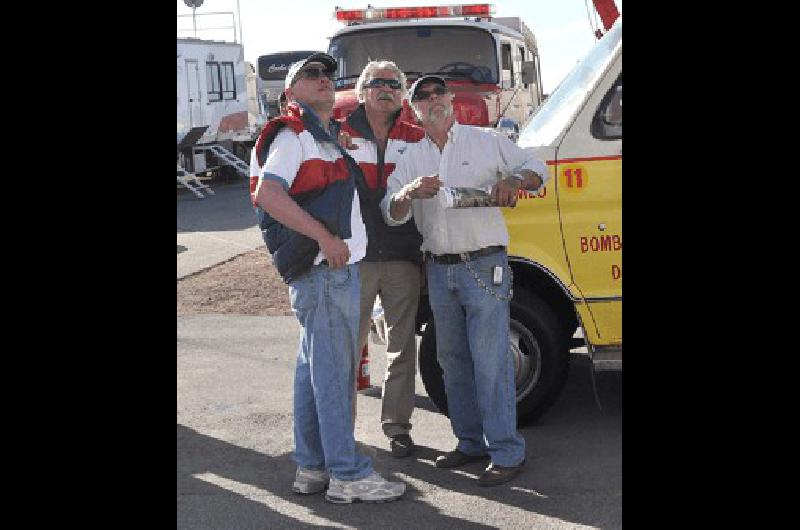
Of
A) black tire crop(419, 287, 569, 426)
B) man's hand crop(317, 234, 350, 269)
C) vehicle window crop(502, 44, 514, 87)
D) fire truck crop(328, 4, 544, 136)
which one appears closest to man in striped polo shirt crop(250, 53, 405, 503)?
man's hand crop(317, 234, 350, 269)

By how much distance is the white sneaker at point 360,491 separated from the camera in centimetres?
522

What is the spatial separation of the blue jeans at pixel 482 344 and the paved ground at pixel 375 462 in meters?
0.24

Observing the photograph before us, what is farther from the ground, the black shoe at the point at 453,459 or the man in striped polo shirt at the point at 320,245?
the man in striped polo shirt at the point at 320,245

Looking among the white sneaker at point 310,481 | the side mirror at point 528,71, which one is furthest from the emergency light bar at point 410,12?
the white sneaker at point 310,481

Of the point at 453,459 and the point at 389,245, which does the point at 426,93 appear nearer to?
the point at 389,245

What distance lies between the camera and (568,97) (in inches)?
250

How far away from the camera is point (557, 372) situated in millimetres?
6141

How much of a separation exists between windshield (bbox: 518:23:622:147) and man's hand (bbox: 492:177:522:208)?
98 centimetres

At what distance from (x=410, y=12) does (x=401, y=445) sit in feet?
23.3

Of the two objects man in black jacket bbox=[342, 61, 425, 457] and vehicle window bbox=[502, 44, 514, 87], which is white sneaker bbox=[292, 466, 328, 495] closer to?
man in black jacket bbox=[342, 61, 425, 457]

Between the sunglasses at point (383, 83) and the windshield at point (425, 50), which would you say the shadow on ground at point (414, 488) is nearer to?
the sunglasses at point (383, 83)

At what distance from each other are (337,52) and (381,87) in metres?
7.02
